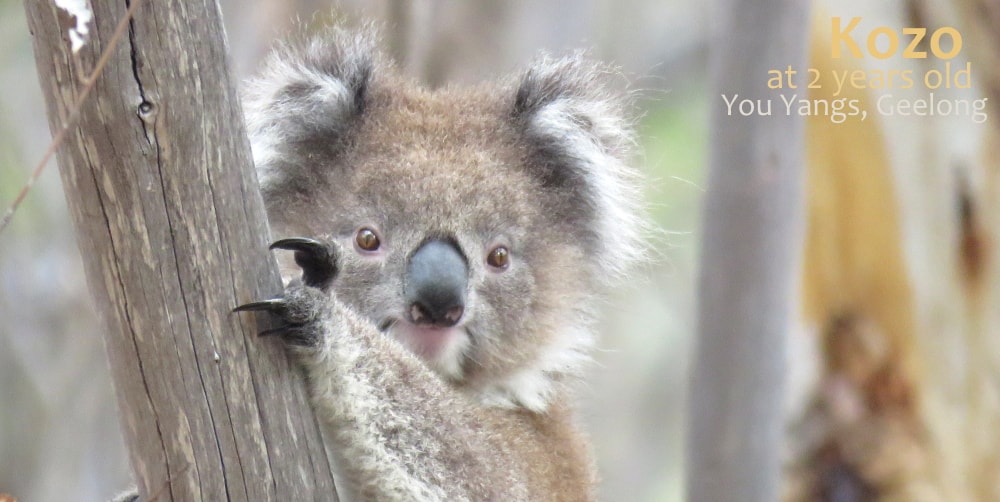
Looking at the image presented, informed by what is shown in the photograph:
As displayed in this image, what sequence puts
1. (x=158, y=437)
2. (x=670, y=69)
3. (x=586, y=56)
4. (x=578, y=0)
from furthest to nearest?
(x=670, y=69), (x=578, y=0), (x=586, y=56), (x=158, y=437)

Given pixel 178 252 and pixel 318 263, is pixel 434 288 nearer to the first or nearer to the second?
pixel 318 263

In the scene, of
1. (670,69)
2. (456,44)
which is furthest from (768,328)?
(670,69)

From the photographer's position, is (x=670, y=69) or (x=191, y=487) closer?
(x=191, y=487)

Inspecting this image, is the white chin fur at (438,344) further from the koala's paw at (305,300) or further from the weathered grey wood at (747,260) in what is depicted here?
the weathered grey wood at (747,260)

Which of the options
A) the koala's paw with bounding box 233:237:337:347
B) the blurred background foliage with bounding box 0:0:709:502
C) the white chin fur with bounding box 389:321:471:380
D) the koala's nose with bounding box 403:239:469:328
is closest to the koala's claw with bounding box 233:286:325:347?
the koala's paw with bounding box 233:237:337:347

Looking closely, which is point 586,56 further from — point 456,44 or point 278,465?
point 456,44

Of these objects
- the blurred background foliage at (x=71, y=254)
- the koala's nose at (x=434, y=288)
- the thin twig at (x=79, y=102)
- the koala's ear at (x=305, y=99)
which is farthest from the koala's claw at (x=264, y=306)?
the blurred background foliage at (x=71, y=254)

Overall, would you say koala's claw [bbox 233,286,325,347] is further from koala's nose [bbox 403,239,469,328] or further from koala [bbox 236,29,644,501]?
koala's nose [bbox 403,239,469,328]
